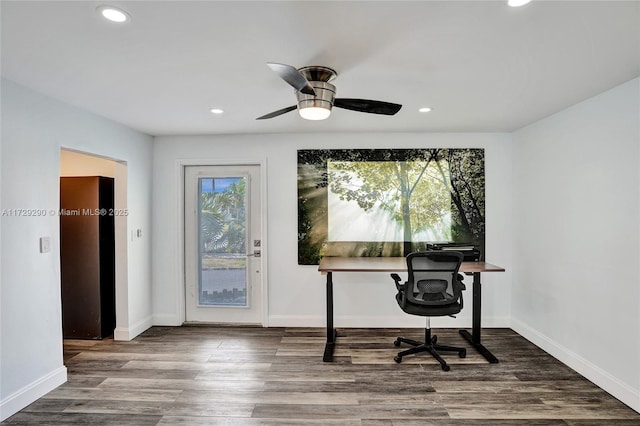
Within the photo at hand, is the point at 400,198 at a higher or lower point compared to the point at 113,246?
higher

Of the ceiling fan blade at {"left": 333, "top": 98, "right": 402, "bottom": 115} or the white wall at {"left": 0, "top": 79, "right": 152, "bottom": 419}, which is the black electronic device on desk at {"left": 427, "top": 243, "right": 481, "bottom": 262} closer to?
the ceiling fan blade at {"left": 333, "top": 98, "right": 402, "bottom": 115}

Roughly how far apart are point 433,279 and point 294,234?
1774mm

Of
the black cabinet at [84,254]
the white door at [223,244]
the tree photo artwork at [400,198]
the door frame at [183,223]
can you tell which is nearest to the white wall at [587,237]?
the tree photo artwork at [400,198]

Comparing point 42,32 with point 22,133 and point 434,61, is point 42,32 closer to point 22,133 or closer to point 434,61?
point 22,133

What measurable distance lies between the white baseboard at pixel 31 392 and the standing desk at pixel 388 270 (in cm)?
222

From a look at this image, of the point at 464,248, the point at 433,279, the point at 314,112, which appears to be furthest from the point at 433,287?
the point at 314,112

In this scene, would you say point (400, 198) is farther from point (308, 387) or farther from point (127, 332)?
point (127, 332)

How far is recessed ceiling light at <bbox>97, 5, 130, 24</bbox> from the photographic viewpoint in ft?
5.22

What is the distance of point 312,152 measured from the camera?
14.0 ft

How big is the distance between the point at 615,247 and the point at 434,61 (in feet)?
6.62

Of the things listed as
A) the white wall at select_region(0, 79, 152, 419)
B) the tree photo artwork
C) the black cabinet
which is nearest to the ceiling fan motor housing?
the tree photo artwork

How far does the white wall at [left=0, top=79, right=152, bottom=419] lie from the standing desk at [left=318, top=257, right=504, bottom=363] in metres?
2.26

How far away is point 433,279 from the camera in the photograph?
3205mm

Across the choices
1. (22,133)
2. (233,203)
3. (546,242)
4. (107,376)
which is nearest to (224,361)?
(107,376)
